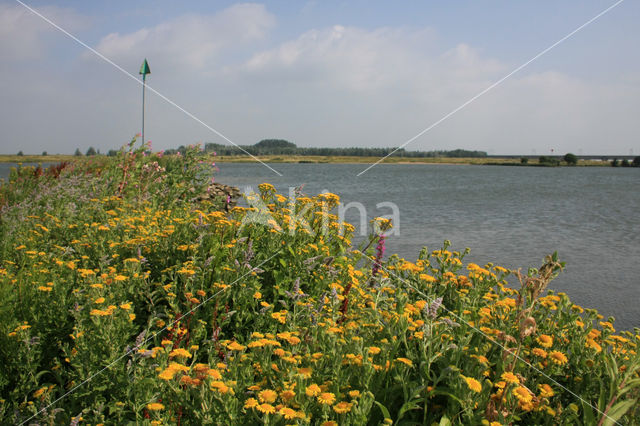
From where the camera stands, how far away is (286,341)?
3.17 metres

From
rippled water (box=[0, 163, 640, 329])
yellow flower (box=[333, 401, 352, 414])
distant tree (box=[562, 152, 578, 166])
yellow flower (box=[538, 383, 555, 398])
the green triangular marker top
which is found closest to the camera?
yellow flower (box=[333, 401, 352, 414])

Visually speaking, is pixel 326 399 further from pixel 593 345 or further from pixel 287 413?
pixel 593 345

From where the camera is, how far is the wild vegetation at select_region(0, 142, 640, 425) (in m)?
2.32

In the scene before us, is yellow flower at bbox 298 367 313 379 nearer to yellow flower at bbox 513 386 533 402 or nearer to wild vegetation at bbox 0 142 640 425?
wild vegetation at bbox 0 142 640 425

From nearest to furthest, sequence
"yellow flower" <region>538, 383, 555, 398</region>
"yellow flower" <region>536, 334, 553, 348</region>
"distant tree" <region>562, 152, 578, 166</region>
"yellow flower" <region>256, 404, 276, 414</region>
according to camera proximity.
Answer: "yellow flower" <region>256, 404, 276, 414</region>, "yellow flower" <region>538, 383, 555, 398</region>, "yellow flower" <region>536, 334, 553, 348</region>, "distant tree" <region>562, 152, 578, 166</region>

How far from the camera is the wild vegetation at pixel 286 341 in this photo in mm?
2318

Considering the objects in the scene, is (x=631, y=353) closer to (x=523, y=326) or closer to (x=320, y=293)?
(x=523, y=326)

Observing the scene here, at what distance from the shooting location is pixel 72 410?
2.93m

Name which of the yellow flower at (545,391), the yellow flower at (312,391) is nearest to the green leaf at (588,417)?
the yellow flower at (545,391)

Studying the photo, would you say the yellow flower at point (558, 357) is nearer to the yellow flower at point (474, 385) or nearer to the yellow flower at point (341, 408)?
the yellow flower at point (474, 385)

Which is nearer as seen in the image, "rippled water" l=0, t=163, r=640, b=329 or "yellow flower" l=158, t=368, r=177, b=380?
"yellow flower" l=158, t=368, r=177, b=380

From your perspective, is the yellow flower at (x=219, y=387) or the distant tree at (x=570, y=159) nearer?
the yellow flower at (x=219, y=387)

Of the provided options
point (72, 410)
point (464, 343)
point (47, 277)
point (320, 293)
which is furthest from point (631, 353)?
point (47, 277)

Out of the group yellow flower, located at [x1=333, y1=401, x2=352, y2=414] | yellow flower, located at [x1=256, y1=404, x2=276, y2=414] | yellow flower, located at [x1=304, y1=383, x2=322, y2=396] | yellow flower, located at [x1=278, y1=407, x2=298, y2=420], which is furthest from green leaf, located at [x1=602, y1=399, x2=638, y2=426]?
yellow flower, located at [x1=256, y1=404, x2=276, y2=414]
